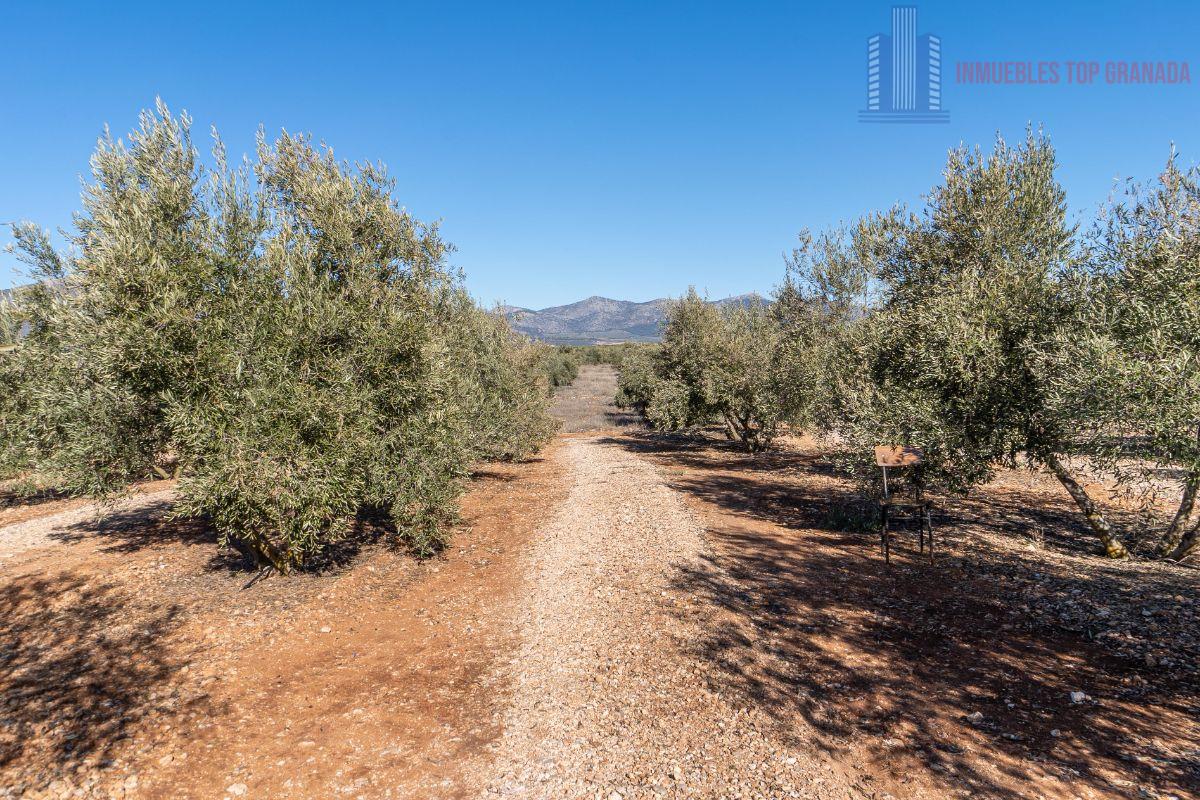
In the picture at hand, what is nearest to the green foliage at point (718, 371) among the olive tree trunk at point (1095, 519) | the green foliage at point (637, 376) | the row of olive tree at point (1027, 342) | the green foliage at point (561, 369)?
the green foliage at point (637, 376)

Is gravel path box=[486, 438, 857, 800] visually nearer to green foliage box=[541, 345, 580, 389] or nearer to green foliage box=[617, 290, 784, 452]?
green foliage box=[617, 290, 784, 452]

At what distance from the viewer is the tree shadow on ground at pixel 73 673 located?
7.71 m

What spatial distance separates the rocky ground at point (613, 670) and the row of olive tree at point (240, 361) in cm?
272

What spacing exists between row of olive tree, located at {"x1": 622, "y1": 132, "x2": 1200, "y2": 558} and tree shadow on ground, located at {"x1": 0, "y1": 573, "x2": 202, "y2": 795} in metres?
18.1

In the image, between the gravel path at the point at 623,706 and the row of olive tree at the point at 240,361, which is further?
the row of olive tree at the point at 240,361

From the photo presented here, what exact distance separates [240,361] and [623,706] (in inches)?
405

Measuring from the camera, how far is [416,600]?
45.2 feet

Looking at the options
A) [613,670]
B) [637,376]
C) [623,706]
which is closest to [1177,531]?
[613,670]

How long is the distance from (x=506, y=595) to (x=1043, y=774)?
36.8ft

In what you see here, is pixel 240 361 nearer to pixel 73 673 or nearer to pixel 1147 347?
pixel 73 673

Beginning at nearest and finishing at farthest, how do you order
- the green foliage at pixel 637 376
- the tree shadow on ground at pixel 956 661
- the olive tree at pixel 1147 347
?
the tree shadow on ground at pixel 956 661 < the olive tree at pixel 1147 347 < the green foliage at pixel 637 376

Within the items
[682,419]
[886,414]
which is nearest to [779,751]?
[886,414]

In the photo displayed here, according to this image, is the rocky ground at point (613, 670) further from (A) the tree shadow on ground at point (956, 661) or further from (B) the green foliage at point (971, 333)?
(B) the green foliage at point (971, 333)

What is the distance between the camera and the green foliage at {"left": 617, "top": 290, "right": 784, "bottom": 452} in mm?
32500
